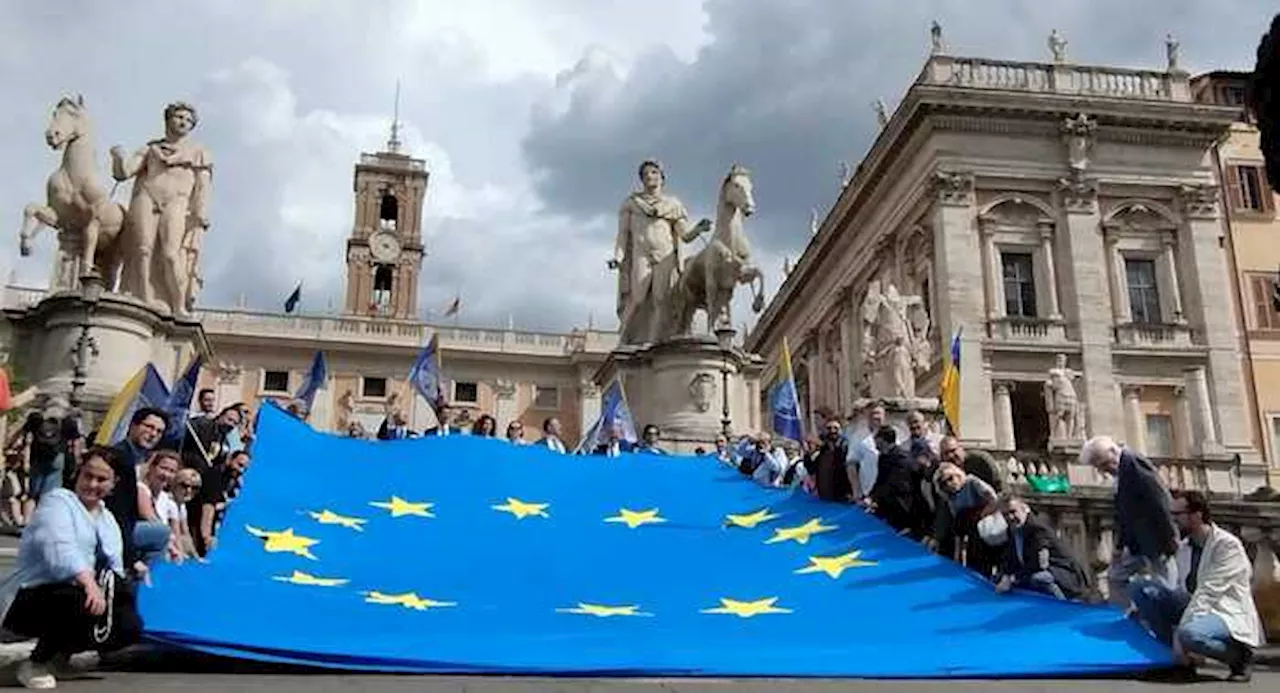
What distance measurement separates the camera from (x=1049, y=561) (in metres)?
7.29

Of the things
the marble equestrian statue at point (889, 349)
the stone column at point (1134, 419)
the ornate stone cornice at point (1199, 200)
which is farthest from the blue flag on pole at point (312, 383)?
the ornate stone cornice at point (1199, 200)

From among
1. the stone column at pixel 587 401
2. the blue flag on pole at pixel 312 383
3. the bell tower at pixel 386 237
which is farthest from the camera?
the bell tower at pixel 386 237

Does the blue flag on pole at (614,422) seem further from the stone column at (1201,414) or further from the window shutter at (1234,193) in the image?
the window shutter at (1234,193)

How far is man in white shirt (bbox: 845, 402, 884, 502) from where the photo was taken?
10227 mm

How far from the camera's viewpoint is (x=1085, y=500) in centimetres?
1109

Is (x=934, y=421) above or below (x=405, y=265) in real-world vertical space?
below

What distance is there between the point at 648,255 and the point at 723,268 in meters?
1.84

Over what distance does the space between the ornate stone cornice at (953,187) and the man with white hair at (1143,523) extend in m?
25.9

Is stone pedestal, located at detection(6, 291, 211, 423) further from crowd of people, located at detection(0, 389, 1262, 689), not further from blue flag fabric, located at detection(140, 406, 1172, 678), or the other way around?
blue flag fabric, located at detection(140, 406, 1172, 678)

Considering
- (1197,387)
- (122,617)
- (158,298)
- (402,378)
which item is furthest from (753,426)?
(402,378)

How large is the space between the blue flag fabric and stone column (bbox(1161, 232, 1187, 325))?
25.4m

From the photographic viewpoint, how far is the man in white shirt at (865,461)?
10.2 metres

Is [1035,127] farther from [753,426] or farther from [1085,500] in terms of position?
[1085,500]

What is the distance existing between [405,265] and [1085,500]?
65.4 m
